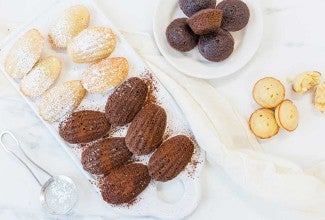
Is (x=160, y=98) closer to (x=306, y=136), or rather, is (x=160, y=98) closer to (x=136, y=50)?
(x=136, y=50)

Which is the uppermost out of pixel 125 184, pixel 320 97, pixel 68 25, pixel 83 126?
pixel 68 25

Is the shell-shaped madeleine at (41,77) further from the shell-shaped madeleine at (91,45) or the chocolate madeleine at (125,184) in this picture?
the chocolate madeleine at (125,184)

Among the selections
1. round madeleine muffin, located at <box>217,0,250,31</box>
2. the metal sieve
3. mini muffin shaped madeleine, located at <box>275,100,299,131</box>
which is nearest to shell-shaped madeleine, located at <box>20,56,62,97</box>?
the metal sieve

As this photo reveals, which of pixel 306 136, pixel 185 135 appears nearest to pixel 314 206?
pixel 306 136

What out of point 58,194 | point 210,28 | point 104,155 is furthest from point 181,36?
point 58,194

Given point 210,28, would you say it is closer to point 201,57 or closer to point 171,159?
point 201,57

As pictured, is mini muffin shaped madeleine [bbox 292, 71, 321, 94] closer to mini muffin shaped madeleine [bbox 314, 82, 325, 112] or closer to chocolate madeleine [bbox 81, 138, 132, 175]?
mini muffin shaped madeleine [bbox 314, 82, 325, 112]

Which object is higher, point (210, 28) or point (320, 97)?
point (210, 28)
